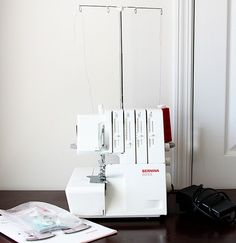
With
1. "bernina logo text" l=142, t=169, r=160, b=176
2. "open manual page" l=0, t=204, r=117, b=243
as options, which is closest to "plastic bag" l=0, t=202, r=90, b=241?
"open manual page" l=0, t=204, r=117, b=243

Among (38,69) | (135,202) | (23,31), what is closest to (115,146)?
(135,202)

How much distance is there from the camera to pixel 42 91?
61.9 inches

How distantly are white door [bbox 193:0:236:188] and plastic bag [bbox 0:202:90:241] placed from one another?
64 cm

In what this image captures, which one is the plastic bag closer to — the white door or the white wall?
the white wall

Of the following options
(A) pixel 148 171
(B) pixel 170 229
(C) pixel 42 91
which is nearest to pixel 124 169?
(A) pixel 148 171

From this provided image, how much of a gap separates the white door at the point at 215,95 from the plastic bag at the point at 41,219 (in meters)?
0.64

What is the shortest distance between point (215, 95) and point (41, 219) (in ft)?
2.81

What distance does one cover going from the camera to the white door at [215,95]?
5.09 ft

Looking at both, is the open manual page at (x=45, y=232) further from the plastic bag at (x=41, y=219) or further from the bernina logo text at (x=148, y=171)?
the bernina logo text at (x=148, y=171)

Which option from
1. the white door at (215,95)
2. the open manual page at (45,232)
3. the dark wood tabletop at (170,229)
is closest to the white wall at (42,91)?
the white door at (215,95)

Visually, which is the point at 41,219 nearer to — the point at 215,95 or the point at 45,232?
the point at 45,232

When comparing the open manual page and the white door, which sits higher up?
the white door

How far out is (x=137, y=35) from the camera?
5.10 ft

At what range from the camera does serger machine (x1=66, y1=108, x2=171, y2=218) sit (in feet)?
3.96
